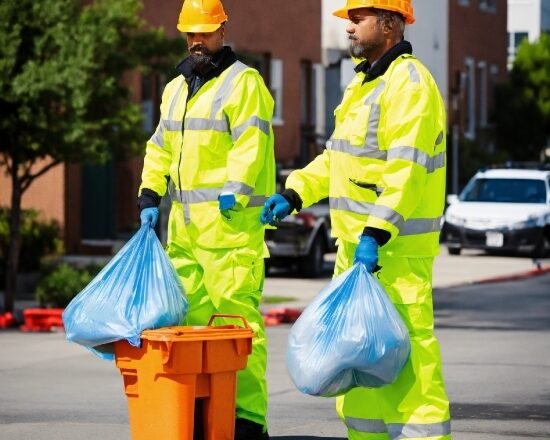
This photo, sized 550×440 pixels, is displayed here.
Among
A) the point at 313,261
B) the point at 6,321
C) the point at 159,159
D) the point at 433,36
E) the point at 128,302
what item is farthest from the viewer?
the point at 433,36

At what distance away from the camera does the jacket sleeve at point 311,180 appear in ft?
24.5

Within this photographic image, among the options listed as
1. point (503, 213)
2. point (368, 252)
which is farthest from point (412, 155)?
point (503, 213)

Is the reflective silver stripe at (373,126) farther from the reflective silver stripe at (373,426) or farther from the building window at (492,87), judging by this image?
the building window at (492,87)

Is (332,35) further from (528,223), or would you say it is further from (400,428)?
(400,428)

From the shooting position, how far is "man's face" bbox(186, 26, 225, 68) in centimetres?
856

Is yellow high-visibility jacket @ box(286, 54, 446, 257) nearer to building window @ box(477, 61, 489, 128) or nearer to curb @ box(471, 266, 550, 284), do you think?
curb @ box(471, 266, 550, 284)

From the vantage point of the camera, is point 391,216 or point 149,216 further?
point 149,216

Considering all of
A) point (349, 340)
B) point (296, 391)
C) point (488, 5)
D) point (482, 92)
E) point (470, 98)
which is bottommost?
point (296, 391)

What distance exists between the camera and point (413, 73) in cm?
698

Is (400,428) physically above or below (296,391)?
above

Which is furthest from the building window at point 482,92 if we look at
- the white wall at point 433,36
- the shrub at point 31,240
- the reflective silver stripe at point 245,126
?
the reflective silver stripe at point 245,126

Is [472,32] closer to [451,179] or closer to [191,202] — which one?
[451,179]

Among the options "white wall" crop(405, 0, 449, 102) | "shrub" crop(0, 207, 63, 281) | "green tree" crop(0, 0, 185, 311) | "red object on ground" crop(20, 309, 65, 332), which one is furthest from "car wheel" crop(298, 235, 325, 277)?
"white wall" crop(405, 0, 449, 102)

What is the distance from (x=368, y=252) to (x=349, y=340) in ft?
1.15
